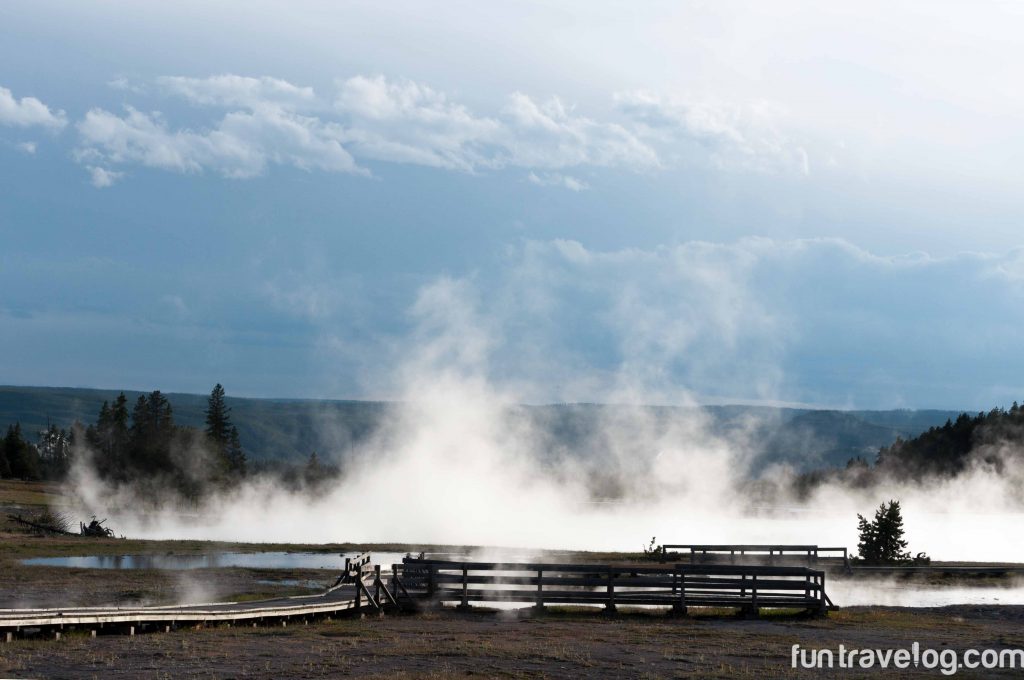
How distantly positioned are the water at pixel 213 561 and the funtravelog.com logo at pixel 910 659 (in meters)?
25.3

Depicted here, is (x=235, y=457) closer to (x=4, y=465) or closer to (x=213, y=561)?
(x=4, y=465)

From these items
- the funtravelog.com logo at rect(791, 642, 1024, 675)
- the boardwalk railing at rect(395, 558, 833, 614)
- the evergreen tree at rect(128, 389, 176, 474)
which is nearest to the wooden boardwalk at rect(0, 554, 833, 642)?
the boardwalk railing at rect(395, 558, 833, 614)

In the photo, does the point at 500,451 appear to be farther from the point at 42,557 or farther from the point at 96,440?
the point at 42,557

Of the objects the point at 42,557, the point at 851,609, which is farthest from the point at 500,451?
the point at 851,609

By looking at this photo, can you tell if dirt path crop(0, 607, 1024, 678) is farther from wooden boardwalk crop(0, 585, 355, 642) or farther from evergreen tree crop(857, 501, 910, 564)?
evergreen tree crop(857, 501, 910, 564)

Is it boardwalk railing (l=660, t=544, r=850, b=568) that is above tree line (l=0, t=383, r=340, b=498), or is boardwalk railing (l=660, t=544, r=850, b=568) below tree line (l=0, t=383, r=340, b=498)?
below

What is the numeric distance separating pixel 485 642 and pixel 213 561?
97.8 feet

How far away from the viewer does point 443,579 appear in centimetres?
3541

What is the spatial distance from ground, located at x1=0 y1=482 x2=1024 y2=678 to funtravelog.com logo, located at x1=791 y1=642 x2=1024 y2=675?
579 mm

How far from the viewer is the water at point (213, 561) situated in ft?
165

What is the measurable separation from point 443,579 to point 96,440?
12929 cm

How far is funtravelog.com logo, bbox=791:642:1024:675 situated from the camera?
955 inches

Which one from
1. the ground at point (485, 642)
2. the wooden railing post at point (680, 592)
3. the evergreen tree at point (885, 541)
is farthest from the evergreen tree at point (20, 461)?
the wooden railing post at point (680, 592)

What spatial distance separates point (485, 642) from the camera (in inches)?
1078
